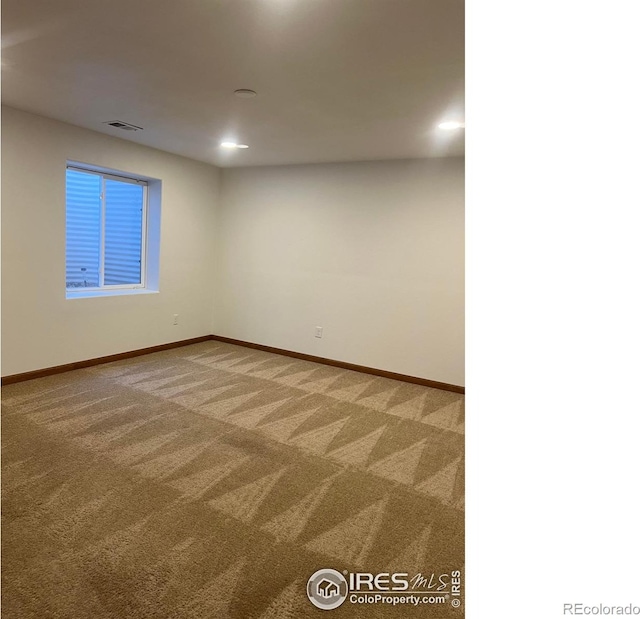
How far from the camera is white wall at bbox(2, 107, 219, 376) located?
153 inches

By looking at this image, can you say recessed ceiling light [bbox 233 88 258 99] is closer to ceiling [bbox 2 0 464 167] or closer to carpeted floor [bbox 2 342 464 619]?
ceiling [bbox 2 0 464 167]

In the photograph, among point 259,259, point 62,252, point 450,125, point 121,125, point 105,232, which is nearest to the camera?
point 450,125

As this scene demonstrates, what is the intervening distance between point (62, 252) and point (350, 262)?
9.68 ft

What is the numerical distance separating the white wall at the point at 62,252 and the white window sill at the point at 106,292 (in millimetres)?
68

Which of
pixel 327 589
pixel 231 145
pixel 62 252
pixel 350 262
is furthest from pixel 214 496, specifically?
pixel 231 145

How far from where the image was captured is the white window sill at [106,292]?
4.71 meters

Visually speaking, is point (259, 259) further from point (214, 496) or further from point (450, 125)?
point (214, 496)

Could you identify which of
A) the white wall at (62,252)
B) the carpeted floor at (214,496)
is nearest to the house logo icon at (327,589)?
the carpeted floor at (214,496)

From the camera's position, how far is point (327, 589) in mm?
1833

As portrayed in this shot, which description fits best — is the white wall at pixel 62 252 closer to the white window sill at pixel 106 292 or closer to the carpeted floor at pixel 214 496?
the white window sill at pixel 106 292

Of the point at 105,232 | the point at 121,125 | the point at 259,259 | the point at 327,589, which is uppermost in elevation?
the point at 121,125

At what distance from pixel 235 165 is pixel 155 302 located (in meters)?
2.02

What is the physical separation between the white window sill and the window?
11 mm
